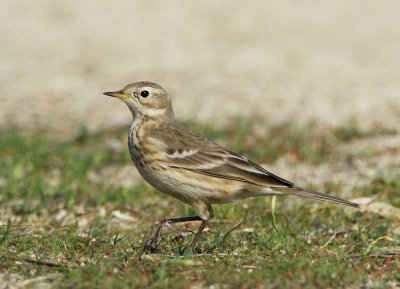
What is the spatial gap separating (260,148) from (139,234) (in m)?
4.01

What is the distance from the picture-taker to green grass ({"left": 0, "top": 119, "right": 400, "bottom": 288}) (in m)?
5.80

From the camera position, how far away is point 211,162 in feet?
23.4

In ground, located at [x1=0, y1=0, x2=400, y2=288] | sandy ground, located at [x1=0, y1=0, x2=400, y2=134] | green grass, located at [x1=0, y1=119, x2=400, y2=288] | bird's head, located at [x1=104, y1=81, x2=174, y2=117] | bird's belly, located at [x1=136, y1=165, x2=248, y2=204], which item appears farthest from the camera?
sandy ground, located at [x1=0, y1=0, x2=400, y2=134]

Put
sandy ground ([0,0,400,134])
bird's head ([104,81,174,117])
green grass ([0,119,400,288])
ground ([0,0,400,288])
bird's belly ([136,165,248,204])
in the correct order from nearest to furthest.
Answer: green grass ([0,119,400,288]) → ground ([0,0,400,288]) → bird's belly ([136,165,248,204]) → bird's head ([104,81,174,117]) → sandy ground ([0,0,400,134])

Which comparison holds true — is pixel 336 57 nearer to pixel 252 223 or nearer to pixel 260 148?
pixel 260 148

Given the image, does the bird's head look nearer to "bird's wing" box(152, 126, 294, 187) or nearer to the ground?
"bird's wing" box(152, 126, 294, 187)

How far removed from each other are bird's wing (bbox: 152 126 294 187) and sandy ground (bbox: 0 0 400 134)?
19.2ft

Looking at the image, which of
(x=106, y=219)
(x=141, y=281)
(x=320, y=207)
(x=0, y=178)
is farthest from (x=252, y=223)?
(x=0, y=178)

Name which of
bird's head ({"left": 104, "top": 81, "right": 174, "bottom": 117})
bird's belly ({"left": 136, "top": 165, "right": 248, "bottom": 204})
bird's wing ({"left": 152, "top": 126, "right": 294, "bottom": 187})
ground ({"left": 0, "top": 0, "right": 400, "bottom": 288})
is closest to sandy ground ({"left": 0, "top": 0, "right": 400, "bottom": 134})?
ground ({"left": 0, "top": 0, "right": 400, "bottom": 288})

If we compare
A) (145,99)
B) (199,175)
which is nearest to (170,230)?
(199,175)

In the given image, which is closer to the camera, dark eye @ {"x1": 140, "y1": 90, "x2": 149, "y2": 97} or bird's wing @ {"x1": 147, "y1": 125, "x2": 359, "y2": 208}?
bird's wing @ {"x1": 147, "y1": 125, "x2": 359, "y2": 208}

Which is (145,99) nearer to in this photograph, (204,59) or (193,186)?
(193,186)

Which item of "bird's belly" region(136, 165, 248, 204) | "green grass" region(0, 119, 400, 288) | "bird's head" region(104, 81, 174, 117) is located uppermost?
"bird's head" region(104, 81, 174, 117)

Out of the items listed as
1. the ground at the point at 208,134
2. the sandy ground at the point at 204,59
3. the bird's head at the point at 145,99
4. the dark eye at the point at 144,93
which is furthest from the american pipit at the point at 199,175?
the sandy ground at the point at 204,59
